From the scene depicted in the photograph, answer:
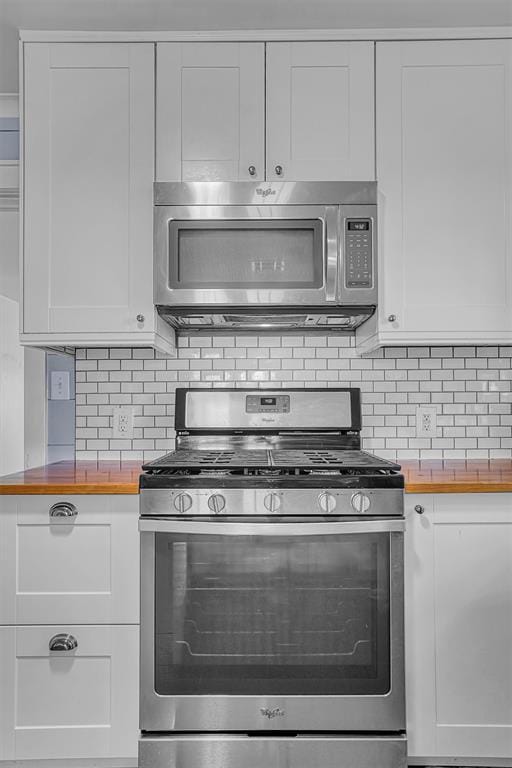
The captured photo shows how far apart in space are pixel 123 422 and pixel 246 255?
0.86 m

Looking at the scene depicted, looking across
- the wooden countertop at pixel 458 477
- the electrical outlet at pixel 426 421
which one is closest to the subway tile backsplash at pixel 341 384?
the electrical outlet at pixel 426 421

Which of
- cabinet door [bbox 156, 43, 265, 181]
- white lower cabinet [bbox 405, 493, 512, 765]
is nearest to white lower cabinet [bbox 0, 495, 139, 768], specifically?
white lower cabinet [bbox 405, 493, 512, 765]

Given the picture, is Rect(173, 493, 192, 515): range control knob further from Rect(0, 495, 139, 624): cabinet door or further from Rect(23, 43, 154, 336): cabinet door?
Rect(23, 43, 154, 336): cabinet door

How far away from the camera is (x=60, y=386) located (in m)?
2.37

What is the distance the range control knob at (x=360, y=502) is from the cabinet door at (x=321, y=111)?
1.09 metres

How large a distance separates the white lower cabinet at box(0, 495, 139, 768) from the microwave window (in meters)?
0.80

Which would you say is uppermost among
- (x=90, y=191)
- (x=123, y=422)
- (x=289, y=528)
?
(x=90, y=191)

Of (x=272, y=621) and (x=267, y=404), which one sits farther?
(x=267, y=404)

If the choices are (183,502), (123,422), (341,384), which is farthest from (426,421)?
(123,422)

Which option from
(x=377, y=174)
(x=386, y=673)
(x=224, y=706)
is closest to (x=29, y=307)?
(x=377, y=174)

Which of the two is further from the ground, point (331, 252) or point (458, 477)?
point (331, 252)

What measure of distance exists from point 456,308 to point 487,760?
4.72 ft

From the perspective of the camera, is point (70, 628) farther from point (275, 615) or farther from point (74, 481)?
point (275, 615)

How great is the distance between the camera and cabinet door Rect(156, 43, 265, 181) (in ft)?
6.59
